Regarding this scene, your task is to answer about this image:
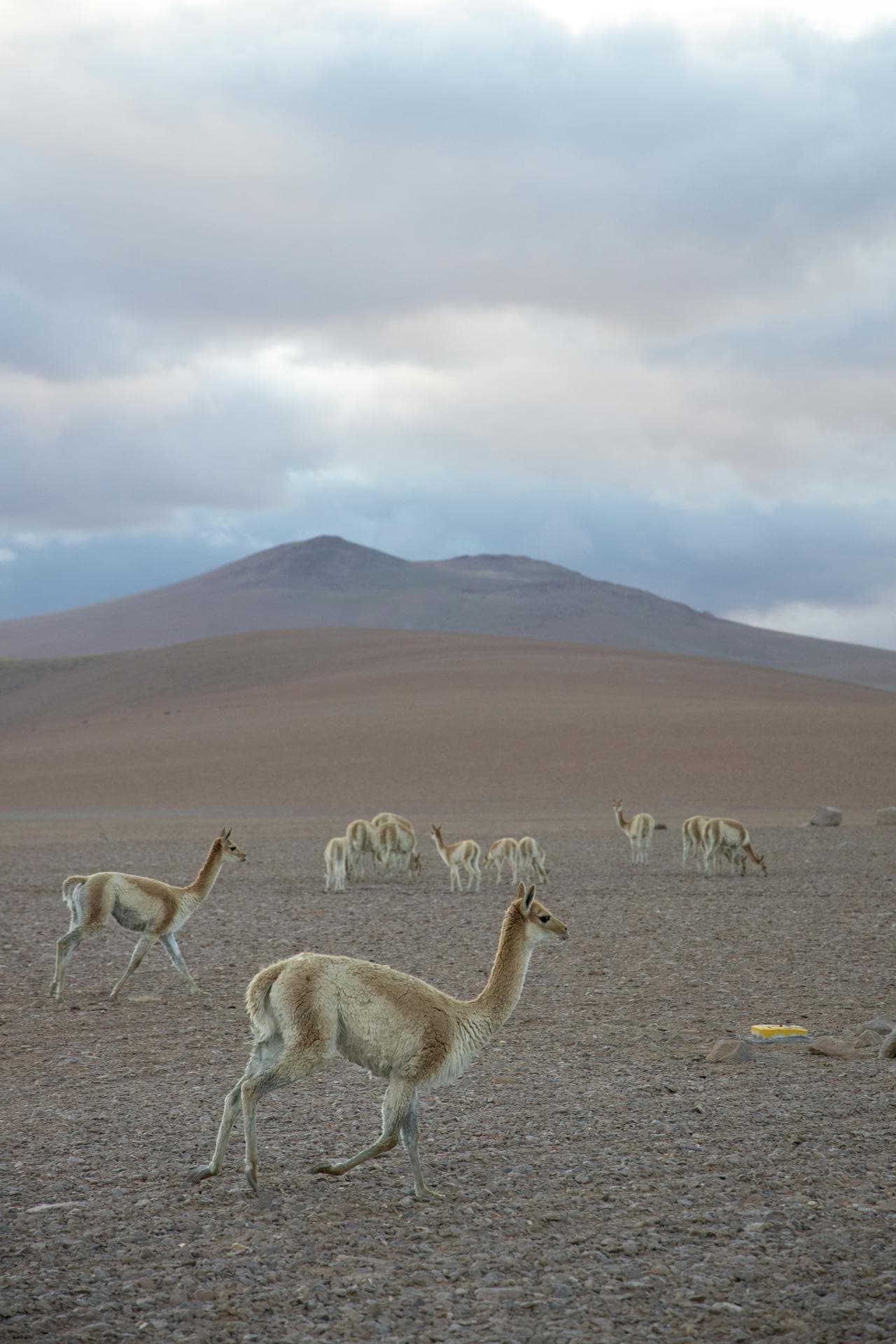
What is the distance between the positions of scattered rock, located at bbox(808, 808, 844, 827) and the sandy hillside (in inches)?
182

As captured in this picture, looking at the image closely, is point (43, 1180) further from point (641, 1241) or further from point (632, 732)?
point (632, 732)

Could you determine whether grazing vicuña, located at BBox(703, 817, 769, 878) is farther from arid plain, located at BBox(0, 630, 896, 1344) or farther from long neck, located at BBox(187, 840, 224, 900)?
long neck, located at BBox(187, 840, 224, 900)

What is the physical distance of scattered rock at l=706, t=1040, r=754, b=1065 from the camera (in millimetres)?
10047

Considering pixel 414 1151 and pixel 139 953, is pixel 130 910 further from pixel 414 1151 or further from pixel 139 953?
pixel 414 1151

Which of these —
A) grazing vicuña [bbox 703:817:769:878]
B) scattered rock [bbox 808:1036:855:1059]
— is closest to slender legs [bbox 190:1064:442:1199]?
scattered rock [bbox 808:1036:855:1059]

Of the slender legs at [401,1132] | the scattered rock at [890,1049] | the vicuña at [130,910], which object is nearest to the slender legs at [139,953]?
the vicuña at [130,910]

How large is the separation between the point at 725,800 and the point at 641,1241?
4225 centimetres

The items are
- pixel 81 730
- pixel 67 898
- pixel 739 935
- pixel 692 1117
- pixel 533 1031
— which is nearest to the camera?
pixel 692 1117

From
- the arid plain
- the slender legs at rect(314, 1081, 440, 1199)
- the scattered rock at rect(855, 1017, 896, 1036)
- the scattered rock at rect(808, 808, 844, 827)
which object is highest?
the scattered rock at rect(808, 808, 844, 827)

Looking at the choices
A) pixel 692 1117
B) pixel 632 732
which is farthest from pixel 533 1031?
pixel 632 732

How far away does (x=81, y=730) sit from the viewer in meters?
79.5

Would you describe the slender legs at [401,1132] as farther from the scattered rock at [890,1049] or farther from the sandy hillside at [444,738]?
the sandy hillside at [444,738]

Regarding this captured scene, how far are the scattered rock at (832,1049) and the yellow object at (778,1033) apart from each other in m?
0.32

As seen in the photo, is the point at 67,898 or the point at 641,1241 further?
the point at 67,898
